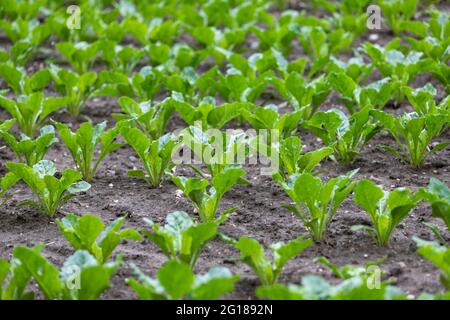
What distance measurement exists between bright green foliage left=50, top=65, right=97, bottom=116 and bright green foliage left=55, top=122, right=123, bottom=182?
876 millimetres

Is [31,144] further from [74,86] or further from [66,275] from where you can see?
[66,275]

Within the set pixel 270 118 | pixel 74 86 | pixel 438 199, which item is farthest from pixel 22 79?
pixel 438 199

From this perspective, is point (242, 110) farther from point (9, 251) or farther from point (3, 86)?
point (3, 86)

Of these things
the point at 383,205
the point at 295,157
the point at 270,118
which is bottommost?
the point at 383,205

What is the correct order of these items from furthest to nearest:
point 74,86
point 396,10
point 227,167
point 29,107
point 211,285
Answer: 1. point 396,10
2. point 74,86
3. point 29,107
4. point 227,167
5. point 211,285

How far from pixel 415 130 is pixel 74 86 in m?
2.38

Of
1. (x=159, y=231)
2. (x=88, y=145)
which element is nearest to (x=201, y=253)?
(x=159, y=231)

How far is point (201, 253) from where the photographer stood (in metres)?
3.70

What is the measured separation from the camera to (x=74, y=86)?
5.36 m

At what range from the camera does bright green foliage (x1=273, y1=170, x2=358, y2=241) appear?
359 cm

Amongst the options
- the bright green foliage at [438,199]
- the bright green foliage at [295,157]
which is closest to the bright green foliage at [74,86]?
the bright green foliage at [295,157]

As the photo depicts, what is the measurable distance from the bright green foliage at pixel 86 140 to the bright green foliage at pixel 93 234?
93 centimetres

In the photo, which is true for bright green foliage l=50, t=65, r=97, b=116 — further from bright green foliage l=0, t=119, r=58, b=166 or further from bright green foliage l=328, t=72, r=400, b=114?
bright green foliage l=328, t=72, r=400, b=114

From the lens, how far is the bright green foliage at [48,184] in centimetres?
382
